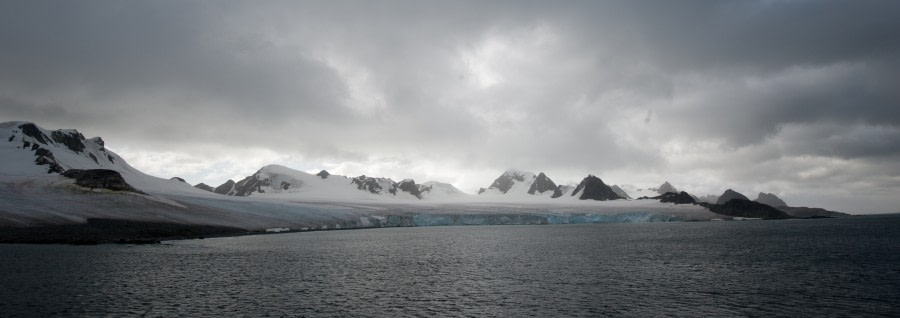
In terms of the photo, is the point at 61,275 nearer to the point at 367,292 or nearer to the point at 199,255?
the point at 199,255

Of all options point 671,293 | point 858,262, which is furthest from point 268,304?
point 858,262

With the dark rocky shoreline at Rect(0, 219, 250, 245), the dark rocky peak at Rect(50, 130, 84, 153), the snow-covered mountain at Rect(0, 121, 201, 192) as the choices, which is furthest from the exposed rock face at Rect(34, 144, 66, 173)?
the dark rocky shoreline at Rect(0, 219, 250, 245)

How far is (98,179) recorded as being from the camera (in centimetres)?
11600

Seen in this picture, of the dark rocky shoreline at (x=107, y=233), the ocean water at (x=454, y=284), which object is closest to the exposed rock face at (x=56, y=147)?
the dark rocky shoreline at (x=107, y=233)

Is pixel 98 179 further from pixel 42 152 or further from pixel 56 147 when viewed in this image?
pixel 56 147

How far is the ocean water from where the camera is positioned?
30.5 m

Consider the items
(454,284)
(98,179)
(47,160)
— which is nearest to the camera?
(454,284)

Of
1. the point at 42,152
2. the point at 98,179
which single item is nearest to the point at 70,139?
the point at 42,152

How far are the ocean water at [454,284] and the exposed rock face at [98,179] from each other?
5791 centimetres

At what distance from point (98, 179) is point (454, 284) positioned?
111m

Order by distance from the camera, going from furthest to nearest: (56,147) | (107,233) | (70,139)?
(70,139) → (56,147) → (107,233)

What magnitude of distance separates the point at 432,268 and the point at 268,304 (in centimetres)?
2218

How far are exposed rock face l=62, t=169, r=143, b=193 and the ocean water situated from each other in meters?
57.9

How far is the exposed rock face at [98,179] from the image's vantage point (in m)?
114
